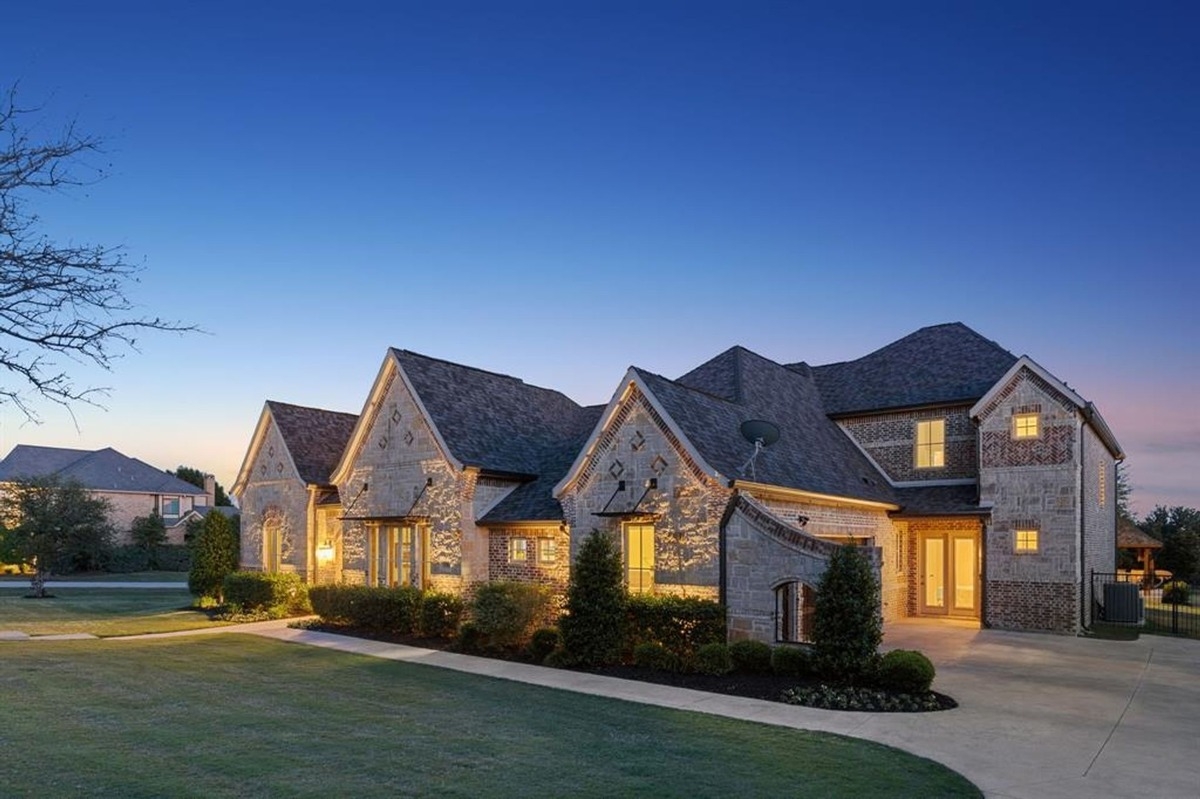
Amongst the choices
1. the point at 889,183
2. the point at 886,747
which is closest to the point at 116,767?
the point at 886,747

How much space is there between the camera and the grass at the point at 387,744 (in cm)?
852

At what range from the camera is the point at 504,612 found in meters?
18.6

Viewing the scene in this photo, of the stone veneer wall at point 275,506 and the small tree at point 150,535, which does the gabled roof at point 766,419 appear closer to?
the stone veneer wall at point 275,506

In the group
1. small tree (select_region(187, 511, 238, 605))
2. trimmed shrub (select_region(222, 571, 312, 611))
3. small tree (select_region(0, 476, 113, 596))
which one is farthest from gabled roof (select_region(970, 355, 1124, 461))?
small tree (select_region(0, 476, 113, 596))

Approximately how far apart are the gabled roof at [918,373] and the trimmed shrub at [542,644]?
1484 cm

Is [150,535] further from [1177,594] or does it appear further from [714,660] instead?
[1177,594]

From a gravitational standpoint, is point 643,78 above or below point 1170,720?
above

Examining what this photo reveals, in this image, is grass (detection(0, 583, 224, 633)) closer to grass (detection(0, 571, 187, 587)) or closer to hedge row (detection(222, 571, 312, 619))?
hedge row (detection(222, 571, 312, 619))

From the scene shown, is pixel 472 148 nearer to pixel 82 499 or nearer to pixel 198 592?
pixel 198 592

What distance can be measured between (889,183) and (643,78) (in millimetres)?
7438

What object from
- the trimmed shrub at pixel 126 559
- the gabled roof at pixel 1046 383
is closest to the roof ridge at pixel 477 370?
the gabled roof at pixel 1046 383

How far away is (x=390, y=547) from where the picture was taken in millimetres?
24312

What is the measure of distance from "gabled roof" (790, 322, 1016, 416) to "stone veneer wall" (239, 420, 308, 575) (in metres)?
19.0

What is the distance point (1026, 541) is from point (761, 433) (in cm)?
1020
